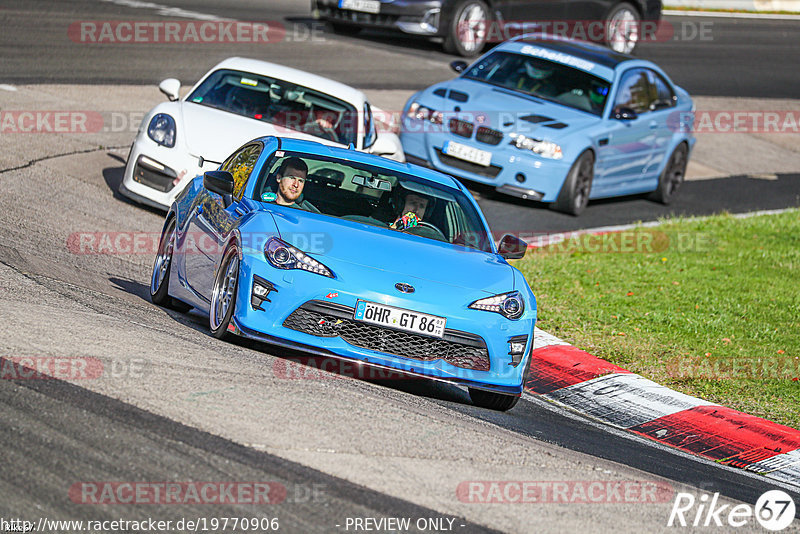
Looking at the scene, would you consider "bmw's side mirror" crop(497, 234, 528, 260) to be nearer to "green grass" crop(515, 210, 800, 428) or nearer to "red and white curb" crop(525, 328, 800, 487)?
"red and white curb" crop(525, 328, 800, 487)

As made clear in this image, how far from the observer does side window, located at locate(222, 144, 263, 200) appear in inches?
329

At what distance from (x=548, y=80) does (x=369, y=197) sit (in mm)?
7681

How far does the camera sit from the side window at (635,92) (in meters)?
15.6

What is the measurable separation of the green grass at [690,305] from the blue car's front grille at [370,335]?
2.67 metres

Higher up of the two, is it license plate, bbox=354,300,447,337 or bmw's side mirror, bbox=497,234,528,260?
bmw's side mirror, bbox=497,234,528,260

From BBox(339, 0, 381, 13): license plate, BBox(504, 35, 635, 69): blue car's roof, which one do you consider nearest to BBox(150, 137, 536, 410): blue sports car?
BBox(504, 35, 635, 69): blue car's roof

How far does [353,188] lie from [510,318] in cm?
165

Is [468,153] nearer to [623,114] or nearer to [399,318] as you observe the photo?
[623,114]

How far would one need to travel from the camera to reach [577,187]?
47.8 feet

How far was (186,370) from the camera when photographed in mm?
6207

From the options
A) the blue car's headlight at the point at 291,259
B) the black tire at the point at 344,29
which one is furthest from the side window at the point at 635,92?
the blue car's headlight at the point at 291,259

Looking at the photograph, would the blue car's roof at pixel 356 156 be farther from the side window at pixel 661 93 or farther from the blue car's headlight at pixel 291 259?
the side window at pixel 661 93

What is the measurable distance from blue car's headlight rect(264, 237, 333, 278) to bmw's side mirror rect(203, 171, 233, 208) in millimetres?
1016

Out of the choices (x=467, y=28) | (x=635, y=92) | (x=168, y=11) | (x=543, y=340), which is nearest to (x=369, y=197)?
(x=543, y=340)
